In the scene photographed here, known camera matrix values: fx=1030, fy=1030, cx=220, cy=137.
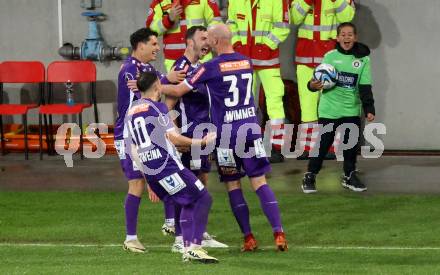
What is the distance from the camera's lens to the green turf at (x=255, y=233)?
8719 mm

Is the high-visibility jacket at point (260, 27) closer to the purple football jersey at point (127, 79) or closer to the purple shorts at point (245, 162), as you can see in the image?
the purple football jersey at point (127, 79)

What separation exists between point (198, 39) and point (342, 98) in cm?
307

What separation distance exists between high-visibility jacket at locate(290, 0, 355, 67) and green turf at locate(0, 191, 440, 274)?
9.82ft

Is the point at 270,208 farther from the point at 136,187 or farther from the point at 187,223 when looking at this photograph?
the point at 136,187

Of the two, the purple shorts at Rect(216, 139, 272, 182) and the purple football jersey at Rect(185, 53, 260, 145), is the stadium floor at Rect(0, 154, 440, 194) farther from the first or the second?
Answer: the purple football jersey at Rect(185, 53, 260, 145)

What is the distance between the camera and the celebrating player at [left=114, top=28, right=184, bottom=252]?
984 centimetres

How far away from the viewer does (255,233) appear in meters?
10.6

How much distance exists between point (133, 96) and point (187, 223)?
168 cm

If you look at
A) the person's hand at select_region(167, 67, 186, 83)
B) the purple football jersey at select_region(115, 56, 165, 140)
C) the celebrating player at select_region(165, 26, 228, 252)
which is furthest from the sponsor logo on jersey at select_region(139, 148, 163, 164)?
the person's hand at select_region(167, 67, 186, 83)

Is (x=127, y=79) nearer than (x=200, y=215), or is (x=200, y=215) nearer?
(x=200, y=215)

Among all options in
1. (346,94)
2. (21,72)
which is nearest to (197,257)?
(346,94)

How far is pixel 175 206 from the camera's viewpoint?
32.6 ft

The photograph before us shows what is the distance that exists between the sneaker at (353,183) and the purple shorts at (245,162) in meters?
3.26

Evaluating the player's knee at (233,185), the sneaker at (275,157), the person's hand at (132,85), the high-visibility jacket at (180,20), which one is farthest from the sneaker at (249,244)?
the high-visibility jacket at (180,20)
